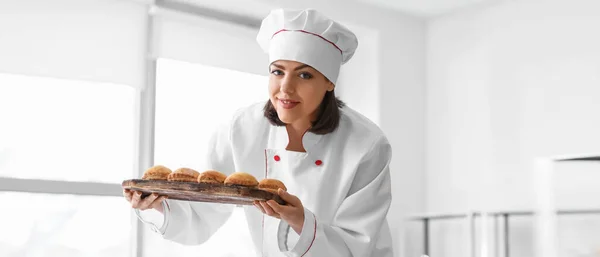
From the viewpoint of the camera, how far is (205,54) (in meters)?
4.24

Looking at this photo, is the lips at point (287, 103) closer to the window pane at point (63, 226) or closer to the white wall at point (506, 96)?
the window pane at point (63, 226)

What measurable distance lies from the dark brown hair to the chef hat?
0.08 meters

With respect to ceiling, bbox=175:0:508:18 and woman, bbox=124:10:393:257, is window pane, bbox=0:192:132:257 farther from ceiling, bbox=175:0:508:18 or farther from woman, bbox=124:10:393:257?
woman, bbox=124:10:393:257

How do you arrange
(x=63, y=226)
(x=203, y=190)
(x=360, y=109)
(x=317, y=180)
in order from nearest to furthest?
(x=203, y=190) < (x=317, y=180) < (x=63, y=226) < (x=360, y=109)

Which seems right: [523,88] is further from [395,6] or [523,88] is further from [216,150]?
[216,150]

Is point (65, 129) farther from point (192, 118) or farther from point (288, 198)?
point (288, 198)

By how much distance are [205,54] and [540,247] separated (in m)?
2.06

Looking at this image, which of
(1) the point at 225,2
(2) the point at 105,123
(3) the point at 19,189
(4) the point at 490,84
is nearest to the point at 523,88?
(4) the point at 490,84

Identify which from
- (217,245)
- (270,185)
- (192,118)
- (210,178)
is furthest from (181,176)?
(217,245)

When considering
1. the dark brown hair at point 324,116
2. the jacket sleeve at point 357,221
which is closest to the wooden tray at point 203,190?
the jacket sleeve at point 357,221

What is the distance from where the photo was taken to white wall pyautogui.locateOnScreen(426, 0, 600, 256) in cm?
407

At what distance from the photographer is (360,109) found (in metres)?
4.82

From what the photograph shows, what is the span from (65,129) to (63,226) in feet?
1.59

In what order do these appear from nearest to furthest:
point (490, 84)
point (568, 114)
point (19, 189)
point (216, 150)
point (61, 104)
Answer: point (216, 150) → point (19, 189) → point (61, 104) → point (568, 114) → point (490, 84)
